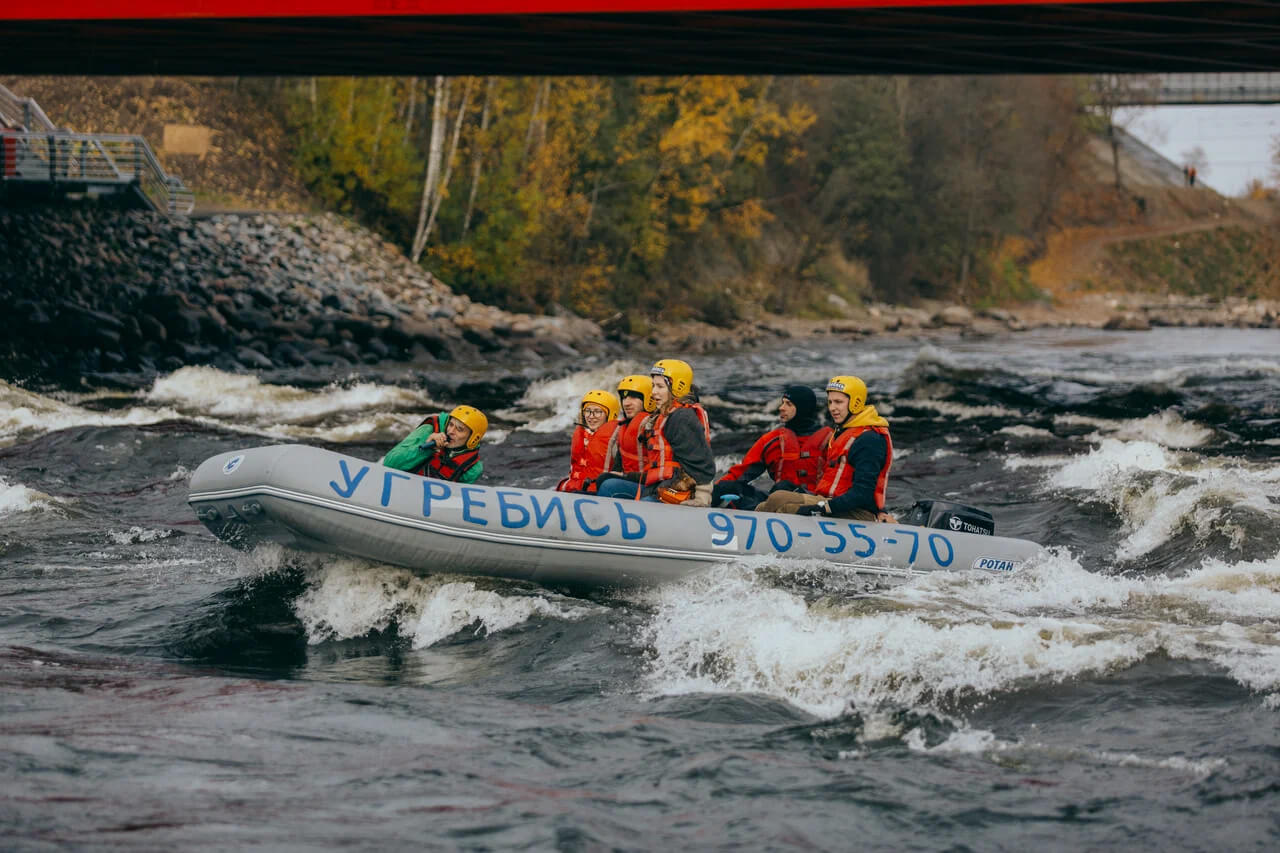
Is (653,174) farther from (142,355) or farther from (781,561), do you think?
(781,561)

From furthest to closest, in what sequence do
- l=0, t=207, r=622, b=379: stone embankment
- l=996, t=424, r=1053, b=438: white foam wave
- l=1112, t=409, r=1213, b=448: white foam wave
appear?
l=0, t=207, r=622, b=379: stone embankment → l=996, t=424, r=1053, b=438: white foam wave → l=1112, t=409, r=1213, b=448: white foam wave

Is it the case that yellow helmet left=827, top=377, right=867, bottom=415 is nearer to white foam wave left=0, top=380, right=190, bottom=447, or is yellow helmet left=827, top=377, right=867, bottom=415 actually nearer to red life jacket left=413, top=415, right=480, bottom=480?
red life jacket left=413, top=415, right=480, bottom=480

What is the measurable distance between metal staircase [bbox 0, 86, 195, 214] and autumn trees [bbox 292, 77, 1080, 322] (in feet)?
20.2

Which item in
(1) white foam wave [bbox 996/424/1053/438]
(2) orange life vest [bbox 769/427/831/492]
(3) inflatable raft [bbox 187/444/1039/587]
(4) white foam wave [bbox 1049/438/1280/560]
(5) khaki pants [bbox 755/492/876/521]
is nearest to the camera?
(3) inflatable raft [bbox 187/444/1039/587]

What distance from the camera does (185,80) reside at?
3488cm

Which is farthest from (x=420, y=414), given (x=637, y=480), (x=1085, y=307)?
(x=1085, y=307)

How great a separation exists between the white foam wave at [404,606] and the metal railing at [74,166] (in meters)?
18.2

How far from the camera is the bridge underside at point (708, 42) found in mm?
15172

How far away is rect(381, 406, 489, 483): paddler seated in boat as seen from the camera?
8.96 metres

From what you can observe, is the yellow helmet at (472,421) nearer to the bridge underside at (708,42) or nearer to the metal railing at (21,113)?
the bridge underside at (708,42)

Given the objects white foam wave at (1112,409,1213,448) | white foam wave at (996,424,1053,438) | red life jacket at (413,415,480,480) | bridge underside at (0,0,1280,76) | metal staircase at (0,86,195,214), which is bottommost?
red life jacket at (413,415,480,480)

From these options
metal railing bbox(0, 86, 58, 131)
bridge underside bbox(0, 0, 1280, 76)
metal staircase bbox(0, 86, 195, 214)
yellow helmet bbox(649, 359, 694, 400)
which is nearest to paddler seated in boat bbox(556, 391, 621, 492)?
yellow helmet bbox(649, 359, 694, 400)

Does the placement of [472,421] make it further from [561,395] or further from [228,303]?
[228,303]

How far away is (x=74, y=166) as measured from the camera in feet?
84.1
